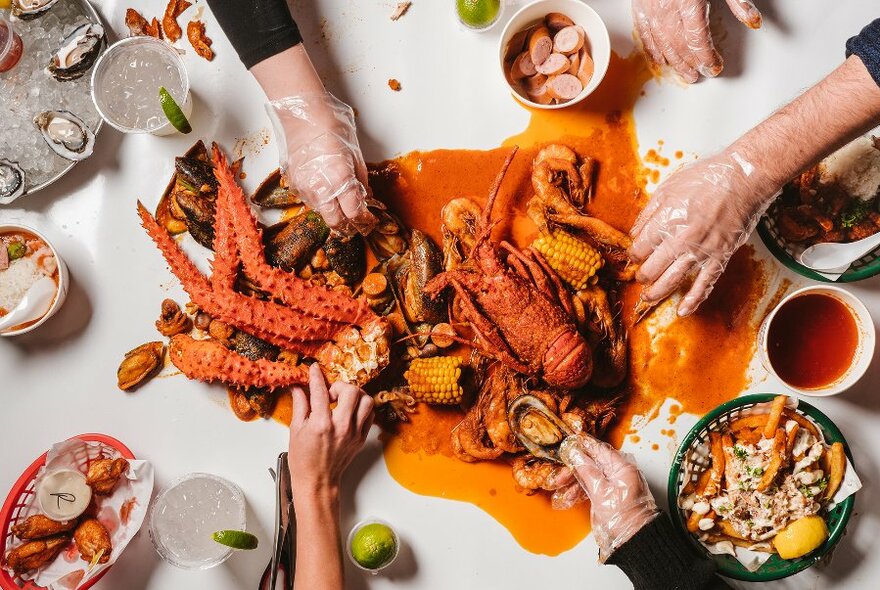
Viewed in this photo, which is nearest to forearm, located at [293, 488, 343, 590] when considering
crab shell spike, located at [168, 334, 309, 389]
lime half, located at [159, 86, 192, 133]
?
crab shell spike, located at [168, 334, 309, 389]

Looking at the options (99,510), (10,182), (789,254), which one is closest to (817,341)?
(789,254)

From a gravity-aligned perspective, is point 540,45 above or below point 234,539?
above

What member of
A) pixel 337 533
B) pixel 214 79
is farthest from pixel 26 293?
pixel 337 533

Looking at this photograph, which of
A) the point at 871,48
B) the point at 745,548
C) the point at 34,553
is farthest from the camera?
the point at 34,553

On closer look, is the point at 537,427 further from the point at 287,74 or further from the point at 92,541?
the point at 92,541

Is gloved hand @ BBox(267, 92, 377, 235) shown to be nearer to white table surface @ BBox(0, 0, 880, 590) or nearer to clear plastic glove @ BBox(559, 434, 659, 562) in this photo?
white table surface @ BBox(0, 0, 880, 590)
